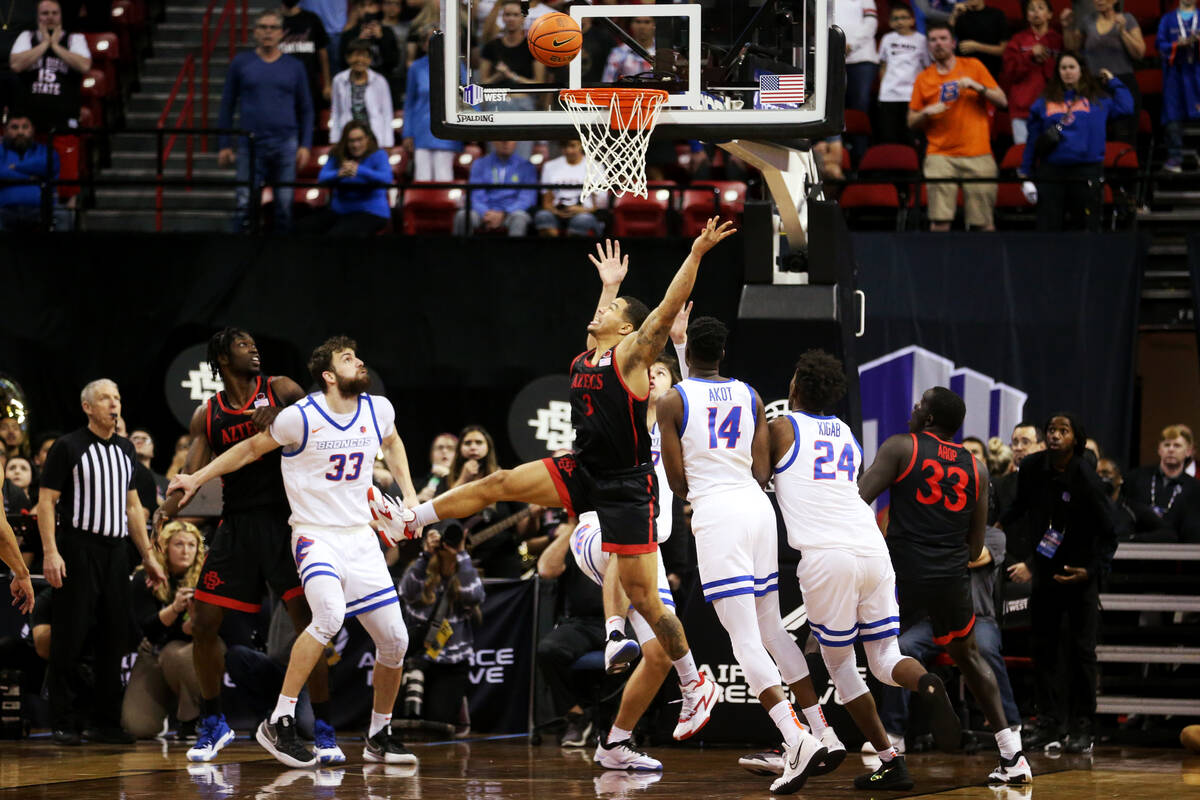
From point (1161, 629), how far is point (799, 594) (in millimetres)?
2855

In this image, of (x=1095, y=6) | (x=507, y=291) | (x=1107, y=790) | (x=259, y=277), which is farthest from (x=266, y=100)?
(x=1107, y=790)

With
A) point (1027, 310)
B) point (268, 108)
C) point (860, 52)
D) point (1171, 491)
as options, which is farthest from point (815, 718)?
point (268, 108)

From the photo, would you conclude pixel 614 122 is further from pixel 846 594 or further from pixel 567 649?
pixel 567 649

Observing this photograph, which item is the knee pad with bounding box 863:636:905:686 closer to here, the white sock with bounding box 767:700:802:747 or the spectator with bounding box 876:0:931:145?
the white sock with bounding box 767:700:802:747

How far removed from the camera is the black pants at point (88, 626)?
35.6ft

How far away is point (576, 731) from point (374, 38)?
880 centimetres

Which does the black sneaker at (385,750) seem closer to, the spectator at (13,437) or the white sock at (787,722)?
the white sock at (787,722)

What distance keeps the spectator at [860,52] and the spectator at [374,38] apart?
4.69m

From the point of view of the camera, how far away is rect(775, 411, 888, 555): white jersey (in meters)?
8.44

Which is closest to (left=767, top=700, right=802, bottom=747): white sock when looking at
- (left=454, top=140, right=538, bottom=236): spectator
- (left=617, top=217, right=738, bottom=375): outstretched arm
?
(left=617, top=217, right=738, bottom=375): outstretched arm

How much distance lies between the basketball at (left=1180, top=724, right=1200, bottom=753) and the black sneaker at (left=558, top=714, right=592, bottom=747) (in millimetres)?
3924

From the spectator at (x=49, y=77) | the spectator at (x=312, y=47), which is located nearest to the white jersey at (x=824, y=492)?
the spectator at (x=312, y=47)

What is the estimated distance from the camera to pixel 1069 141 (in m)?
15.1

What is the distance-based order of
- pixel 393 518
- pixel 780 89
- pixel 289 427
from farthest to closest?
1. pixel 780 89
2. pixel 289 427
3. pixel 393 518
